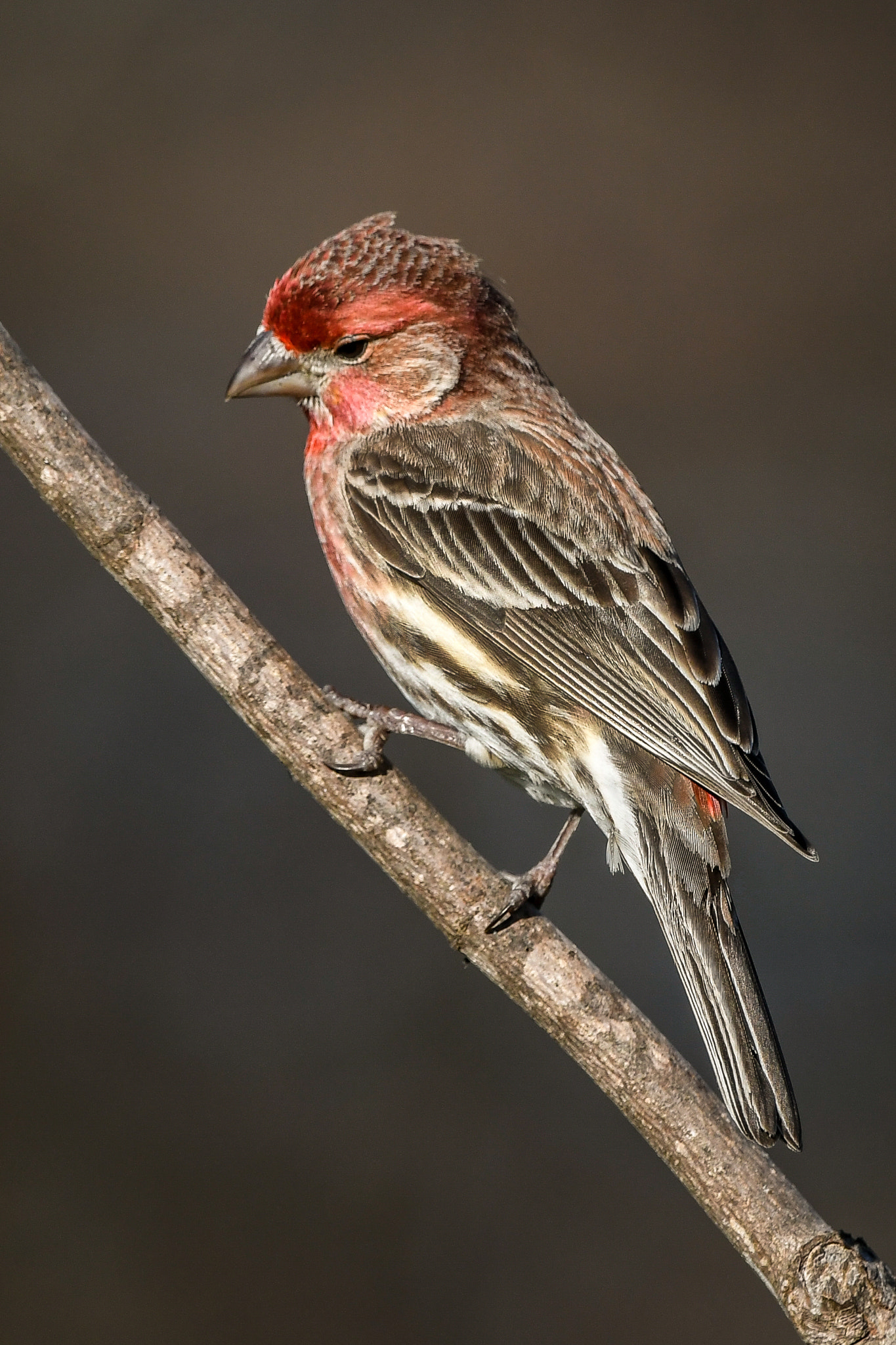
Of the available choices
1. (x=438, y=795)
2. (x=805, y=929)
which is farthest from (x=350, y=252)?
(x=805, y=929)

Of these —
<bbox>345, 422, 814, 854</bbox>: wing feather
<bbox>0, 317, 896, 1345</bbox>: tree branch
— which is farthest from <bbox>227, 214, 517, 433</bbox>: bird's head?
<bbox>0, 317, 896, 1345</bbox>: tree branch

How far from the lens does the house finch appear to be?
3455 mm

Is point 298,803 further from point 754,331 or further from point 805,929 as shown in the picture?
point 754,331

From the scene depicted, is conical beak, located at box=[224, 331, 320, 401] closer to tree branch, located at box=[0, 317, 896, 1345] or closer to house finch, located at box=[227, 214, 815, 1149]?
house finch, located at box=[227, 214, 815, 1149]

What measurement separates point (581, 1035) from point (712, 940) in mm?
481

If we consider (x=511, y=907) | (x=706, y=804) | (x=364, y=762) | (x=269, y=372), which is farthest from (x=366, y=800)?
(x=269, y=372)

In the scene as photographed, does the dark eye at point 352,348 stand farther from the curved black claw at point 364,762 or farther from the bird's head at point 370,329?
the curved black claw at point 364,762

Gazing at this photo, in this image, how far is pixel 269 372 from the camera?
4.02 meters

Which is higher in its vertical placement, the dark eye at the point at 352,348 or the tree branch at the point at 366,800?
the dark eye at the point at 352,348

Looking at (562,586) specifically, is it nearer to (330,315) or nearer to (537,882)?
(537,882)

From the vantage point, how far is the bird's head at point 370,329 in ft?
12.7

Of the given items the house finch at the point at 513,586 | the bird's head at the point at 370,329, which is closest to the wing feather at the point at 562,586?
the house finch at the point at 513,586

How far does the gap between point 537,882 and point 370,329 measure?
1.70m

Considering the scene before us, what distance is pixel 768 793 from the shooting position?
346cm
